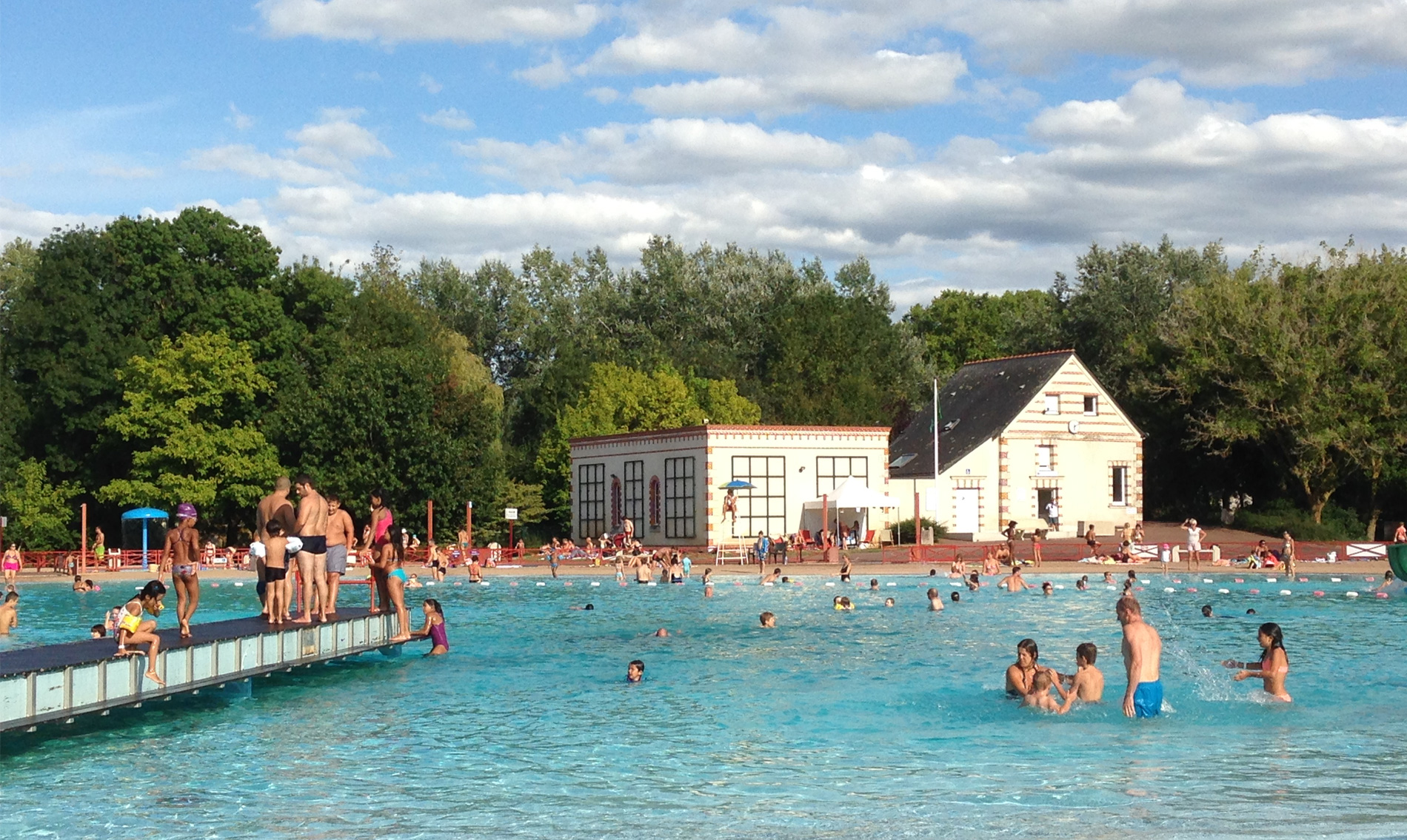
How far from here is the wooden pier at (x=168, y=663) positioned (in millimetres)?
15758

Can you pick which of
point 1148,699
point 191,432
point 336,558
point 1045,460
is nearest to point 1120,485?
point 1045,460

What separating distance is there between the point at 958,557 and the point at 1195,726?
30.7 meters

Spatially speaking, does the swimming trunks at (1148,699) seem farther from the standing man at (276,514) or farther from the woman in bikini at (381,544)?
the standing man at (276,514)

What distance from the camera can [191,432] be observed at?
58281 mm

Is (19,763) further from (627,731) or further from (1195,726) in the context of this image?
(1195,726)

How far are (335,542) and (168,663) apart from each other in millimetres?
5178

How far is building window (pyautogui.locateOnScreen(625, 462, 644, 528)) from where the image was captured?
60.4m

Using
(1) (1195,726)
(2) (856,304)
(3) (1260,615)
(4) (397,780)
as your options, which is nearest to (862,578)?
(3) (1260,615)

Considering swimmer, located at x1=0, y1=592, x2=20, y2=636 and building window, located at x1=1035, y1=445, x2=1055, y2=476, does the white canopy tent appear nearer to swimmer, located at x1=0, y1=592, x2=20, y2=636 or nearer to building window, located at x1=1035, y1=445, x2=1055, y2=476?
building window, located at x1=1035, y1=445, x2=1055, y2=476

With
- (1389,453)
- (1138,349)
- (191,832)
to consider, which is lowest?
(191,832)

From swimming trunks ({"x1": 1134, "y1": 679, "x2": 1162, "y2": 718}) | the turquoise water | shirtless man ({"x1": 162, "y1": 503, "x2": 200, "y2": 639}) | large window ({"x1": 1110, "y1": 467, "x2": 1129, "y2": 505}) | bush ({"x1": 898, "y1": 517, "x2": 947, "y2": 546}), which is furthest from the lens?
large window ({"x1": 1110, "y1": 467, "x2": 1129, "y2": 505})

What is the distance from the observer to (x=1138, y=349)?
66438 mm

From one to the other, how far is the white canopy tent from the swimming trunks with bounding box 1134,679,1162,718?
3432 cm

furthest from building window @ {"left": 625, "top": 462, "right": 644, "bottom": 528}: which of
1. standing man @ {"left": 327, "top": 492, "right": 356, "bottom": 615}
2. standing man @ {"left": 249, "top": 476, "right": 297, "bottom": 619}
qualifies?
standing man @ {"left": 249, "top": 476, "right": 297, "bottom": 619}
